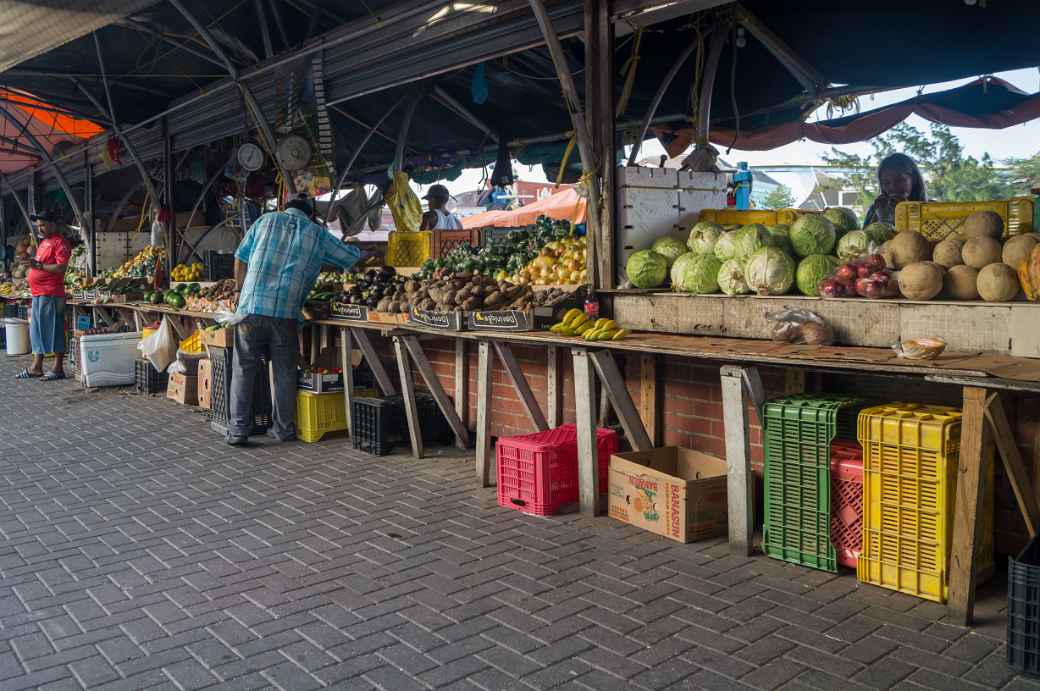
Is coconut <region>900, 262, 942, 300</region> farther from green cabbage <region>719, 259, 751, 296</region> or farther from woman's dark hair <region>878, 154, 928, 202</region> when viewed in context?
woman's dark hair <region>878, 154, 928, 202</region>

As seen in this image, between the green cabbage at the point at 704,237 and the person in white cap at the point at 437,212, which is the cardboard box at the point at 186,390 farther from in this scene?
the green cabbage at the point at 704,237

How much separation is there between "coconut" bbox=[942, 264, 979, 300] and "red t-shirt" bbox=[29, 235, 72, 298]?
36.2 ft

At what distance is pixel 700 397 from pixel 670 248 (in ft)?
3.37

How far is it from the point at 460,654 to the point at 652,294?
275cm

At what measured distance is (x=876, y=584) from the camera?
3.99 m

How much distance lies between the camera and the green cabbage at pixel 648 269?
5680mm

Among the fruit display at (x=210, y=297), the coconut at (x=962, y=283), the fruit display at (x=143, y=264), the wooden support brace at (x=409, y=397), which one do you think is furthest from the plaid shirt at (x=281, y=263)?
the fruit display at (x=143, y=264)

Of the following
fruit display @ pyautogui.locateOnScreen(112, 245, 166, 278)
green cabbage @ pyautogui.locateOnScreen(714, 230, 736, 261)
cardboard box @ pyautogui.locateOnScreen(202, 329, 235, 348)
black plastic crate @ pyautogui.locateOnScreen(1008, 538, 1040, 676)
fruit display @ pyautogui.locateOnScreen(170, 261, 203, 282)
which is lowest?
black plastic crate @ pyautogui.locateOnScreen(1008, 538, 1040, 676)

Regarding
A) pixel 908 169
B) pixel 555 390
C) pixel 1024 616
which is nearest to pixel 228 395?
pixel 555 390

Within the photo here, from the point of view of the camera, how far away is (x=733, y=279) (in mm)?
5039

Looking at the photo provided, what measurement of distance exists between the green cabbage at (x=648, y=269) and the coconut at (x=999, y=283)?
205cm

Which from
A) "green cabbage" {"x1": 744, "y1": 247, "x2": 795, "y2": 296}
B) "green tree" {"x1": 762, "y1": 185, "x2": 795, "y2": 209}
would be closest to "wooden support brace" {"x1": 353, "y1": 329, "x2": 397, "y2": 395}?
"green cabbage" {"x1": 744, "y1": 247, "x2": 795, "y2": 296}

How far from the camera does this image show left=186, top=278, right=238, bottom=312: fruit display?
9383mm

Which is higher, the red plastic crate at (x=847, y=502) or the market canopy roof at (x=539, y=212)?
the market canopy roof at (x=539, y=212)
